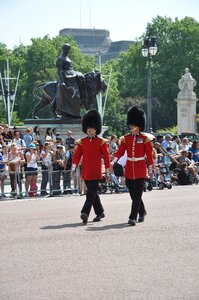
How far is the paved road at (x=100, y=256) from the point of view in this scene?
970cm

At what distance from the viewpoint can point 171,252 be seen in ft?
39.8

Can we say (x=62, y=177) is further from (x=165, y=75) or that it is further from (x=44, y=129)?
(x=165, y=75)

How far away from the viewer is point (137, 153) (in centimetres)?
1612

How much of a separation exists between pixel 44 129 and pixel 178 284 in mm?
26992

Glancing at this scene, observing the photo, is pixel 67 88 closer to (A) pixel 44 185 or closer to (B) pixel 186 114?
(A) pixel 44 185

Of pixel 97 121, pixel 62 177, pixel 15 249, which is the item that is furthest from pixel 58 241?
pixel 62 177

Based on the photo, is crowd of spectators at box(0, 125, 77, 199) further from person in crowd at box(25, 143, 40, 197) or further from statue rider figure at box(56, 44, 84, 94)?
statue rider figure at box(56, 44, 84, 94)

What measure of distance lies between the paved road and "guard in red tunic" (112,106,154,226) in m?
0.48

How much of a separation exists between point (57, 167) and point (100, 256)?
1354 cm

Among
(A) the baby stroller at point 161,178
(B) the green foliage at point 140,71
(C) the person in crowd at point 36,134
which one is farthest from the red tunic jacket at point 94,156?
(B) the green foliage at point 140,71

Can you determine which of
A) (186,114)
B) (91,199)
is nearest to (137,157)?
(91,199)

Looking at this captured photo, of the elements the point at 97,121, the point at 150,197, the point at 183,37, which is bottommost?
the point at 150,197

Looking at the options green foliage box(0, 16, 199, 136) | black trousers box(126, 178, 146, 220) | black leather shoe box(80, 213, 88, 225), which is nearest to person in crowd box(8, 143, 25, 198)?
black leather shoe box(80, 213, 88, 225)

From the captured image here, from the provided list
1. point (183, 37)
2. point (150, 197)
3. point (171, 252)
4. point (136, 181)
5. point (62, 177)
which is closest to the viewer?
point (171, 252)
